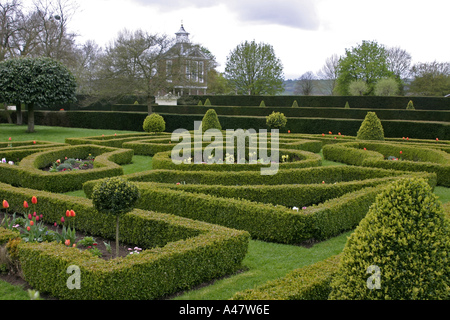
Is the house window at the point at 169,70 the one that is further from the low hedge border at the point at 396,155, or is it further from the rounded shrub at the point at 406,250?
the rounded shrub at the point at 406,250

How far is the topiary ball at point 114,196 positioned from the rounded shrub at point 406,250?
3.30 m

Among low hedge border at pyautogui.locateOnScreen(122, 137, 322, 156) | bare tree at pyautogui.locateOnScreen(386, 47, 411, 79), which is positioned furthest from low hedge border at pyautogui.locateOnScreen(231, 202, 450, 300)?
bare tree at pyautogui.locateOnScreen(386, 47, 411, 79)

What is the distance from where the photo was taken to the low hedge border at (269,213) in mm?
6270

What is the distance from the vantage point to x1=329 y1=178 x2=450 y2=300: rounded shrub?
119 inches

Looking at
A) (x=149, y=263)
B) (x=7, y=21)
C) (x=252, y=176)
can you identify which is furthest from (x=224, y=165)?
(x=7, y=21)

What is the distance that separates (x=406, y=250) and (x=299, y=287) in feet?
3.59

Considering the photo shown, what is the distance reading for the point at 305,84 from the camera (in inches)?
2475

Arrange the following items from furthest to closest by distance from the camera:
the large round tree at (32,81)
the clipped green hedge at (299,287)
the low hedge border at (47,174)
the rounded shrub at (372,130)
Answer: the large round tree at (32,81) < the rounded shrub at (372,130) < the low hedge border at (47,174) < the clipped green hedge at (299,287)

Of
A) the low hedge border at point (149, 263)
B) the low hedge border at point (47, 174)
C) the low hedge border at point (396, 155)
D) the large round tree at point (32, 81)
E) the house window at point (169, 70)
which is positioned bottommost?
the low hedge border at point (149, 263)

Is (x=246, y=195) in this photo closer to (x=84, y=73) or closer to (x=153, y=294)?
(x=153, y=294)

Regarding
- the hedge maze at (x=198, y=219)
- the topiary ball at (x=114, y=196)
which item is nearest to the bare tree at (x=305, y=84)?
the hedge maze at (x=198, y=219)

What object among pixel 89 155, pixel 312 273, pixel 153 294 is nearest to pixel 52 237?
pixel 153 294

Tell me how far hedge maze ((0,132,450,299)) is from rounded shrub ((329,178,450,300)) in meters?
0.79

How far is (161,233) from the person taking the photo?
5902 mm
